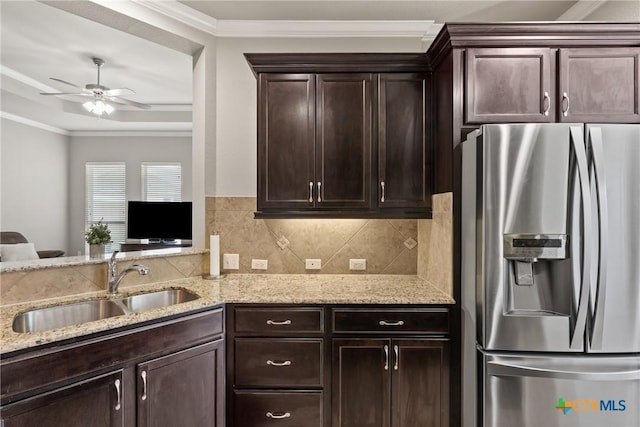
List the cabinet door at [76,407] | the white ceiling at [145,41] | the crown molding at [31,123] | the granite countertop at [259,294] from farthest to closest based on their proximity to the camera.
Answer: the crown molding at [31,123], the white ceiling at [145,41], the granite countertop at [259,294], the cabinet door at [76,407]

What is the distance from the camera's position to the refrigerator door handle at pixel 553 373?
5.41 ft

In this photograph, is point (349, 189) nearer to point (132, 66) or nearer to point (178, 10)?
point (178, 10)

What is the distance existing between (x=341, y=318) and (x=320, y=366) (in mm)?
292

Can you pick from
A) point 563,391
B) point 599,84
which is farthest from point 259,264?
point 599,84

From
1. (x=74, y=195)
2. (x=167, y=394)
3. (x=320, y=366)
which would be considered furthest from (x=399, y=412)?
(x=74, y=195)

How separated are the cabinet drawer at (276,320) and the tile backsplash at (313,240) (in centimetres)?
72

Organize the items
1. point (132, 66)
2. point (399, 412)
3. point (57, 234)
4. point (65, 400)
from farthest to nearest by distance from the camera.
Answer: point (57, 234)
point (132, 66)
point (399, 412)
point (65, 400)

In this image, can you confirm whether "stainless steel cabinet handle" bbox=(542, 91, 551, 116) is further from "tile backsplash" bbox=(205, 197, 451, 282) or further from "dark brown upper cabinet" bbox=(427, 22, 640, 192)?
"tile backsplash" bbox=(205, 197, 451, 282)

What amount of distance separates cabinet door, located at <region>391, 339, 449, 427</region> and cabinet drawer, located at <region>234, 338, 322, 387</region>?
44 centimetres

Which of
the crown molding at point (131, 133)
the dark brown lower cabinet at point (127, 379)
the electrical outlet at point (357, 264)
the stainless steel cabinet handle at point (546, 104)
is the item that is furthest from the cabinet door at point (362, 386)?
the crown molding at point (131, 133)

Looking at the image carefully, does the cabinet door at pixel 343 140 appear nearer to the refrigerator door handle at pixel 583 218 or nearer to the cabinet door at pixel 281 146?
the cabinet door at pixel 281 146

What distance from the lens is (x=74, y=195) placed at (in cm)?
691

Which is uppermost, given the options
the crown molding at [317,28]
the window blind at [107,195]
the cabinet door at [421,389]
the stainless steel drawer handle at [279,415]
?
the crown molding at [317,28]

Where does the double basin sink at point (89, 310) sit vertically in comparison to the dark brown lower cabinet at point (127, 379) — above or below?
above
